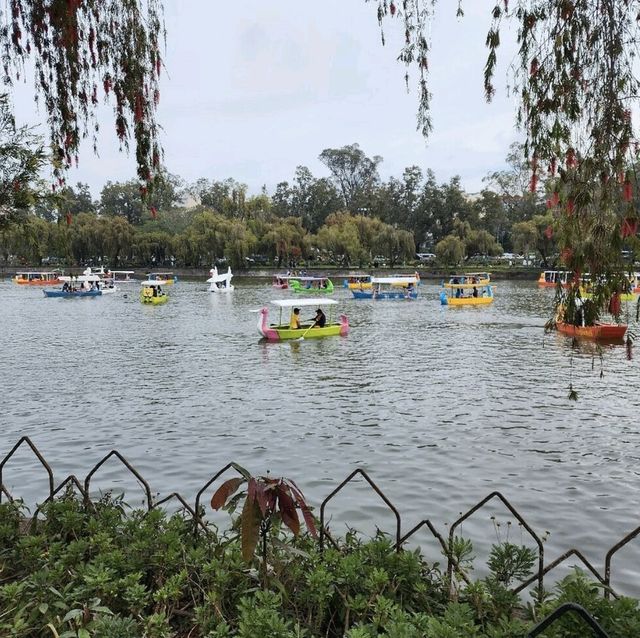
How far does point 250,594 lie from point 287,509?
0.87 metres

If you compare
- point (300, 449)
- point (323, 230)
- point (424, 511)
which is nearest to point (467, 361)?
point (300, 449)

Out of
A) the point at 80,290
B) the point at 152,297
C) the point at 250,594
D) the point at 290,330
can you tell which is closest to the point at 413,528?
the point at 250,594

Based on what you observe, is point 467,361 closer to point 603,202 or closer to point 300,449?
point 300,449

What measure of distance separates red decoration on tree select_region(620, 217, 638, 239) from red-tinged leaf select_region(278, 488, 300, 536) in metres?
2.89

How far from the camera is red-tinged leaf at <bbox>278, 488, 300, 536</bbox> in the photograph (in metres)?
3.79

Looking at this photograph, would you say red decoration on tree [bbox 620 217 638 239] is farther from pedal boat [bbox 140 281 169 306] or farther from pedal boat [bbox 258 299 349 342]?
pedal boat [bbox 140 281 169 306]

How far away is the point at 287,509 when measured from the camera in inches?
150

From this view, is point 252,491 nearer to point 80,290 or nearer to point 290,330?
point 290,330

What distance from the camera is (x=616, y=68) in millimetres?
4582

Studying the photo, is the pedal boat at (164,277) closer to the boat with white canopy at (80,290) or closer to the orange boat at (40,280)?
the orange boat at (40,280)

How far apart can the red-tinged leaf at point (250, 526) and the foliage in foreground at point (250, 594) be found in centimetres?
38

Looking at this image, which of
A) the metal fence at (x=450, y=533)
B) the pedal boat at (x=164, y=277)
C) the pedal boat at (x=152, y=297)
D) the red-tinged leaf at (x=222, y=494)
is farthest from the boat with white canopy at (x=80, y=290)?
the red-tinged leaf at (x=222, y=494)

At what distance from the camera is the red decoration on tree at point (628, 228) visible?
13.9 feet

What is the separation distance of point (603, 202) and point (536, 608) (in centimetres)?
288
